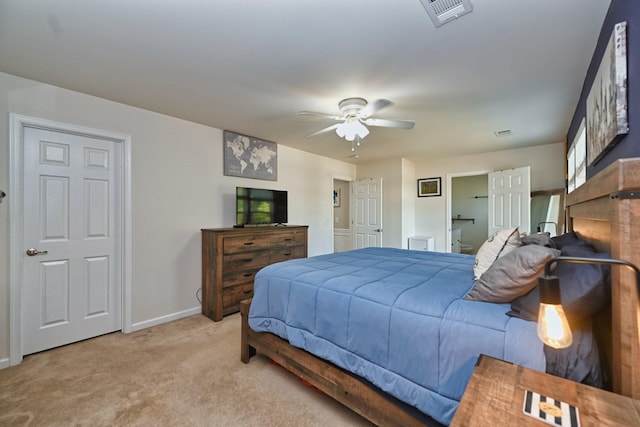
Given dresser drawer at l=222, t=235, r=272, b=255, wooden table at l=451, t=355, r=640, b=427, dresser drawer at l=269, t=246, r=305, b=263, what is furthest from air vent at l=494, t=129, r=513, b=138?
wooden table at l=451, t=355, r=640, b=427

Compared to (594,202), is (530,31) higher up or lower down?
higher up

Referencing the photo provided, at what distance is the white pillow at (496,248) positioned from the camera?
1.76 metres

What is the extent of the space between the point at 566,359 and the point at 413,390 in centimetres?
64

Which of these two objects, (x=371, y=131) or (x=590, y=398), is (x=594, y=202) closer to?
(x=590, y=398)

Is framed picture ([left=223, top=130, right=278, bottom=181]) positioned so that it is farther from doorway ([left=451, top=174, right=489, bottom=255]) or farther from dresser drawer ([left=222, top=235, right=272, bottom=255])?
doorway ([left=451, top=174, right=489, bottom=255])

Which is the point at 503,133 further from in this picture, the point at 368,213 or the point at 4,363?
the point at 4,363

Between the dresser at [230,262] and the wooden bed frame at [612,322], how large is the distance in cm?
141

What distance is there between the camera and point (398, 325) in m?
1.39

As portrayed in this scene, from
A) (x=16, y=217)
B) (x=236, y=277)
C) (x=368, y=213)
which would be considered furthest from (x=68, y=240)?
(x=368, y=213)

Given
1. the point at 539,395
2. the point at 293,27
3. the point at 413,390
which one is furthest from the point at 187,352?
the point at 293,27

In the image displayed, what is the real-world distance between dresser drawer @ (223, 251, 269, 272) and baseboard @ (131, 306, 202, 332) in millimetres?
735

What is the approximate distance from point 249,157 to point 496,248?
3.25 meters

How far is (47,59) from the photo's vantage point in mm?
1995

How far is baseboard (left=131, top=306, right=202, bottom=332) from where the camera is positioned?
289 centimetres
